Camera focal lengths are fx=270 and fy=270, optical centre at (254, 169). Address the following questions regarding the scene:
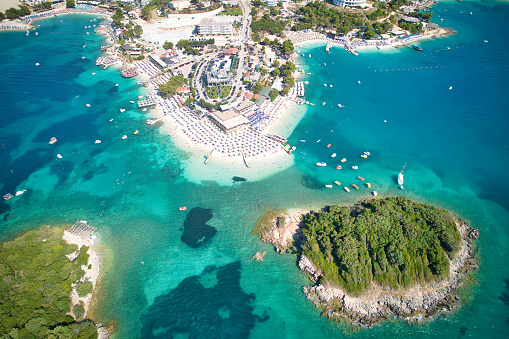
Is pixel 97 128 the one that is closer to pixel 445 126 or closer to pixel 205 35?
pixel 205 35

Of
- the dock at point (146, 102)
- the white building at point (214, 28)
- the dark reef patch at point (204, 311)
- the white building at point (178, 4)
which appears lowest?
the dark reef patch at point (204, 311)

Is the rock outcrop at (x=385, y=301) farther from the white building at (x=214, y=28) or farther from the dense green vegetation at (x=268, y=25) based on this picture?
the white building at (x=214, y=28)

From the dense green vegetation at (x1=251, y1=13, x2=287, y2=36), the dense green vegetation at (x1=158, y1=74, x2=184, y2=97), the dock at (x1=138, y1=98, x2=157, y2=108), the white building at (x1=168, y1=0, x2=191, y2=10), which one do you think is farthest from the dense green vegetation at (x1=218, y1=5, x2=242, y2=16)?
the dock at (x1=138, y1=98, x2=157, y2=108)

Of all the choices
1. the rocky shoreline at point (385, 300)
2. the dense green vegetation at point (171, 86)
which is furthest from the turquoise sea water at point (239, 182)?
the dense green vegetation at point (171, 86)

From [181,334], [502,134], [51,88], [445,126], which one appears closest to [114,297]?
[181,334]

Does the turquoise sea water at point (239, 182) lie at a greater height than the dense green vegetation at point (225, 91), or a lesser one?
lesser

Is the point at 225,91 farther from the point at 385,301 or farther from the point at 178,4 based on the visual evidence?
the point at 178,4
